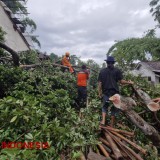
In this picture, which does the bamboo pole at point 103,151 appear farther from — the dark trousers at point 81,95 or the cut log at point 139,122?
the dark trousers at point 81,95

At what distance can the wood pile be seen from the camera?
4016 mm

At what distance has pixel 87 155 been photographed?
153 inches

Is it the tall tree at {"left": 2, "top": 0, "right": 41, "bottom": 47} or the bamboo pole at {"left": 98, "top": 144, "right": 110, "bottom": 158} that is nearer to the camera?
the bamboo pole at {"left": 98, "top": 144, "right": 110, "bottom": 158}

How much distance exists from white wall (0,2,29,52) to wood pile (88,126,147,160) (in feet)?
42.3

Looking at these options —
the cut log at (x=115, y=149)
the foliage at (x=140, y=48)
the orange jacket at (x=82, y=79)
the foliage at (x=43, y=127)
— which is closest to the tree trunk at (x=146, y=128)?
the cut log at (x=115, y=149)

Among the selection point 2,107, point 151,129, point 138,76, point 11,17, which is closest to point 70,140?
point 2,107

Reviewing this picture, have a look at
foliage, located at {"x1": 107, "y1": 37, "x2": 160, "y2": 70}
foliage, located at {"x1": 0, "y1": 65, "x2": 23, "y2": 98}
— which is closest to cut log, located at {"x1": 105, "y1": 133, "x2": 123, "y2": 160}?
foliage, located at {"x1": 0, "y1": 65, "x2": 23, "y2": 98}

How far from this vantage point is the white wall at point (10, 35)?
16.1 meters

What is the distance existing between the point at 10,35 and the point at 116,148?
596 inches

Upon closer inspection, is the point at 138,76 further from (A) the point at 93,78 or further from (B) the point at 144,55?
(B) the point at 144,55

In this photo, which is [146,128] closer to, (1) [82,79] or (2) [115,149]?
(2) [115,149]

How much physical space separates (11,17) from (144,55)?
15537 millimetres

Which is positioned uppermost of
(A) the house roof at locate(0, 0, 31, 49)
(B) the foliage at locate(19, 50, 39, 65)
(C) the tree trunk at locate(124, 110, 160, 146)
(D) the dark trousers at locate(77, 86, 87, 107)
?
(A) the house roof at locate(0, 0, 31, 49)

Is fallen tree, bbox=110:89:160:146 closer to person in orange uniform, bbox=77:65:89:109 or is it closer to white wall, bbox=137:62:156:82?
person in orange uniform, bbox=77:65:89:109
